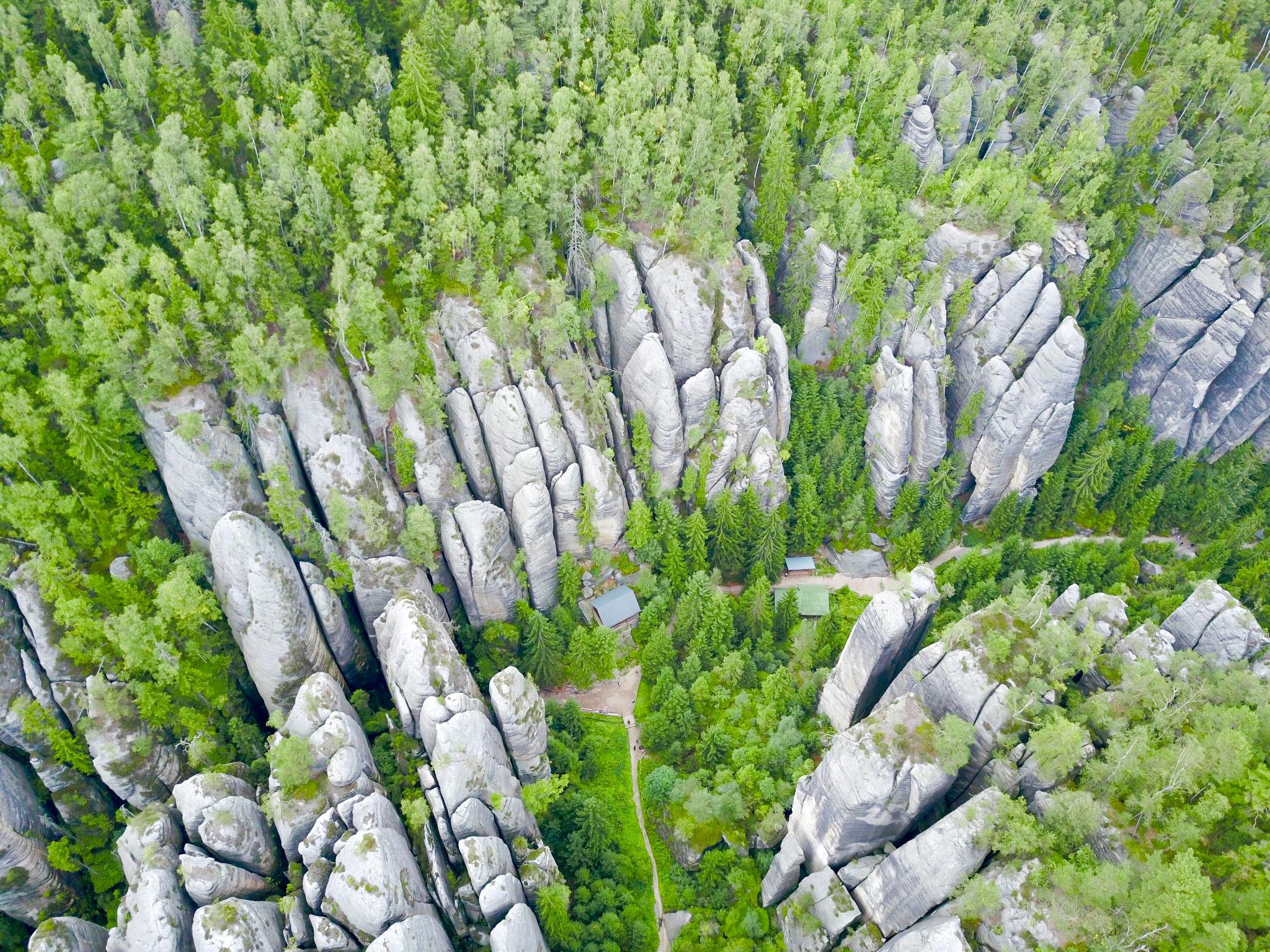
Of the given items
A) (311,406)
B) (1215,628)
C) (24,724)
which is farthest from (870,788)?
(24,724)

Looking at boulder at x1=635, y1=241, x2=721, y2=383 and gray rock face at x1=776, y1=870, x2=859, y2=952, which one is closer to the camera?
gray rock face at x1=776, y1=870, x2=859, y2=952

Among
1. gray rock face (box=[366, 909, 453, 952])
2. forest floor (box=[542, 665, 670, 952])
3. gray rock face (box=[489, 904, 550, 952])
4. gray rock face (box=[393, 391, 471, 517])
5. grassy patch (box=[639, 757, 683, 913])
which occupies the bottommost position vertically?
grassy patch (box=[639, 757, 683, 913])

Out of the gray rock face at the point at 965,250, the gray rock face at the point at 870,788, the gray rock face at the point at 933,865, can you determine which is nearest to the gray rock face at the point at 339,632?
the gray rock face at the point at 870,788

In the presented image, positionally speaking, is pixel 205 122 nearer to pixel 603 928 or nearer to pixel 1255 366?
pixel 603 928

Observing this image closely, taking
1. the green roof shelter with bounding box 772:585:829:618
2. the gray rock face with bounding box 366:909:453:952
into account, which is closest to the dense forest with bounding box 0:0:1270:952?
the green roof shelter with bounding box 772:585:829:618

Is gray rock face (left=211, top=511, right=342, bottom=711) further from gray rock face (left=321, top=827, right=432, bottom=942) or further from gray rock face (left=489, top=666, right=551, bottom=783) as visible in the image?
gray rock face (left=321, top=827, right=432, bottom=942)

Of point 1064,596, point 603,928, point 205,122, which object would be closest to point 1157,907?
point 1064,596
